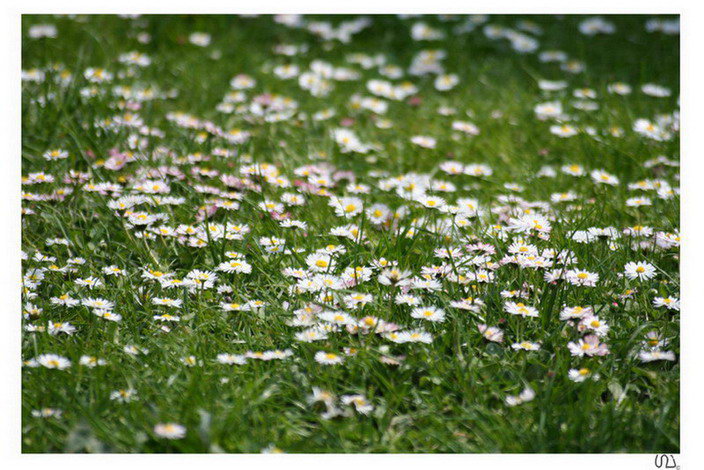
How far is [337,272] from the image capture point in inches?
92.7

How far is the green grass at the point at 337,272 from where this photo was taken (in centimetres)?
180

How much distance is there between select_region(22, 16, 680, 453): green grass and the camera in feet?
5.90

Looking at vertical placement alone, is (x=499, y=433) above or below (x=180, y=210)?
below

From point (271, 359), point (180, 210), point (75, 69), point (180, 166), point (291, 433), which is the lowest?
point (291, 433)

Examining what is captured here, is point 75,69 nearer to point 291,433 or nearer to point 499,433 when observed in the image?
point 291,433

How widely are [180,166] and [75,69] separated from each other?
118cm

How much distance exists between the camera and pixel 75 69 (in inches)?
147

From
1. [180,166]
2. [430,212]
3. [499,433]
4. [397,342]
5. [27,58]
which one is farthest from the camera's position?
[27,58]

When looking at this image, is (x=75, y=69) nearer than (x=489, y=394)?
No

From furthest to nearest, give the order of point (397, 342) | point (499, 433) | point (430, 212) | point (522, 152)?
point (522, 152) → point (430, 212) → point (397, 342) → point (499, 433)

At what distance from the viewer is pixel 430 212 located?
2691 millimetres
